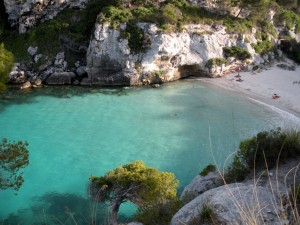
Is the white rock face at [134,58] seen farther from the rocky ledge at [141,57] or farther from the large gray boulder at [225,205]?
the large gray boulder at [225,205]

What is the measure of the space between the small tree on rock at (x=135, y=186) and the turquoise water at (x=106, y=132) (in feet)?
8.34

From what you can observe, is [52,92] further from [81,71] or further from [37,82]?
[81,71]

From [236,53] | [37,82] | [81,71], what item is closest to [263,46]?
[236,53]

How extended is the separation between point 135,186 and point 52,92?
2492 centimetres

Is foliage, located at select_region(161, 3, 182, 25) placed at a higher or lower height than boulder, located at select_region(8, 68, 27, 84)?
higher

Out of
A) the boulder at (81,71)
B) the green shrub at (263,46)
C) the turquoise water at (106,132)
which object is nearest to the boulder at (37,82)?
the turquoise water at (106,132)

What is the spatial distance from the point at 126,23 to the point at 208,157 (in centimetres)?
2334

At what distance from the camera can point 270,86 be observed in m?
39.2

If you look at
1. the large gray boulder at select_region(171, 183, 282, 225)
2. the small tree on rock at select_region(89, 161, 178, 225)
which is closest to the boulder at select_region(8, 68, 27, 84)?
the small tree on rock at select_region(89, 161, 178, 225)

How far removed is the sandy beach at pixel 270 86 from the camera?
35.0 meters

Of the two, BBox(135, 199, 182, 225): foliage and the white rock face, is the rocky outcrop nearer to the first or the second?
the white rock face

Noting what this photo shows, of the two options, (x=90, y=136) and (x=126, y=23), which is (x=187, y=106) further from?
(x=126, y=23)

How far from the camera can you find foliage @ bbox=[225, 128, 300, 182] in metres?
12.3

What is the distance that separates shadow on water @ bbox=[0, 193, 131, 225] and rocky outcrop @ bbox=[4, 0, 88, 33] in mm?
32789
